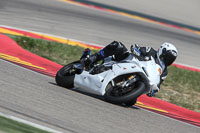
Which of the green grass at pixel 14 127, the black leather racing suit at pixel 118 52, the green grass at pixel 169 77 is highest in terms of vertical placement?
the black leather racing suit at pixel 118 52

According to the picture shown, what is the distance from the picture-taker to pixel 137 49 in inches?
294

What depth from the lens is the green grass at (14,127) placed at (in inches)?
175

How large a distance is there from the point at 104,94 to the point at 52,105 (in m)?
1.36

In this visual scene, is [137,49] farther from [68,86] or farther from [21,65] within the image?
[21,65]

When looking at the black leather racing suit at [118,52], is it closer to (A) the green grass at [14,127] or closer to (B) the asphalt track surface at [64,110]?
(B) the asphalt track surface at [64,110]

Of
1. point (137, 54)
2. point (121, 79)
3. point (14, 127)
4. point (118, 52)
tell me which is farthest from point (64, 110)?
point (137, 54)

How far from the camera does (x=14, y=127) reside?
461 cm

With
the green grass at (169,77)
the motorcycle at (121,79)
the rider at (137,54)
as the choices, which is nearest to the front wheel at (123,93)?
the motorcycle at (121,79)

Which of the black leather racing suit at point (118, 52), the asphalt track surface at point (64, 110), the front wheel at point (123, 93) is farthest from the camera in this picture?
the black leather racing suit at point (118, 52)

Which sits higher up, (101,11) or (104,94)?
(104,94)

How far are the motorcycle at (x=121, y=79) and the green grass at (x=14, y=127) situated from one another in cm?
237

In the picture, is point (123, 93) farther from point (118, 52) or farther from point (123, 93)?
point (118, 52)

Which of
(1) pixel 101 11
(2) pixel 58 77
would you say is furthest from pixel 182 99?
(1) pixel 101 11

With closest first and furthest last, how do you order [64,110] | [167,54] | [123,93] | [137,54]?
[64,110]
[123,93]
[137,54]
[167,54]
